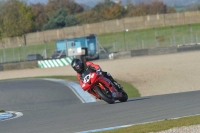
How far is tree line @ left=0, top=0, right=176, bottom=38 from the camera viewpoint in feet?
225

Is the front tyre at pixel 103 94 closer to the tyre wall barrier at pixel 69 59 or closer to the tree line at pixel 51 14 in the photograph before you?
the tyre wall barrier at pixel 69 59

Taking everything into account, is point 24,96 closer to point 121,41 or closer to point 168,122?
point 168,122

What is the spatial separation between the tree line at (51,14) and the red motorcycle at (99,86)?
52.6 metres

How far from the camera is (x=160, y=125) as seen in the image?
9.62m

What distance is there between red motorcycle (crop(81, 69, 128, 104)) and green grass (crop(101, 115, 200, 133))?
4.85 metres

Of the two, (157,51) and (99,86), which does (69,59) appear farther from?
(99,86)

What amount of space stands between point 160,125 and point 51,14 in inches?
4224

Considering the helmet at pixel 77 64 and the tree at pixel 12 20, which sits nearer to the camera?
the helmet at pixel 77 64

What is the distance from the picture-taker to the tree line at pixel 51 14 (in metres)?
68.5

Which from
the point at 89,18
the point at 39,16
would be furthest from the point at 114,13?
the point at 39,16

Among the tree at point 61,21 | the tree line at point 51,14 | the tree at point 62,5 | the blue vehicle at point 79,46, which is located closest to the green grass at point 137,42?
the blue vehicle at point 79,46

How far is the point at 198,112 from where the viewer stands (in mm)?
11383

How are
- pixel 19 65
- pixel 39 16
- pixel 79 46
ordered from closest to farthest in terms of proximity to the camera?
1. pixel 19 65
2. pixel 79 46
3. pixel 39 16

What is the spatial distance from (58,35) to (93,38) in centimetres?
1839
